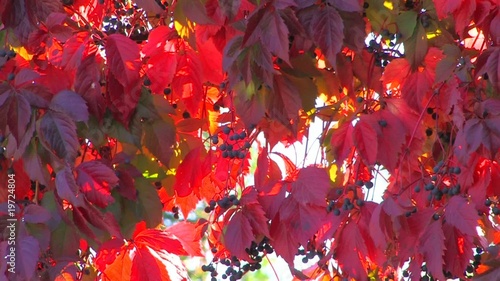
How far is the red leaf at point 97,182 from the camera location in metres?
1.64

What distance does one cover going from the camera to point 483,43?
5.66 ft

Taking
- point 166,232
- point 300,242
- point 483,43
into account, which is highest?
point 483,43

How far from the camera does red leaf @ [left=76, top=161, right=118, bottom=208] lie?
5.40 feet

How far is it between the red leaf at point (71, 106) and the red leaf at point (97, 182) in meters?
0.11

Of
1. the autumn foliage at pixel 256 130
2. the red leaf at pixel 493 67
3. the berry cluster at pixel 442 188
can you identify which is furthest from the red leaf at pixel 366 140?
the red leaf at pixel 493 67

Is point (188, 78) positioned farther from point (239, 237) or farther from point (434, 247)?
point (434, 247)

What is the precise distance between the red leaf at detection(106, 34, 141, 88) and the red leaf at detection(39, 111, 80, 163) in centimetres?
16

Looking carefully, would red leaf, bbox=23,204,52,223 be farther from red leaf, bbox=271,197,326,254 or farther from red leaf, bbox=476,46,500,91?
red leaf, bbox=476,46,500,91

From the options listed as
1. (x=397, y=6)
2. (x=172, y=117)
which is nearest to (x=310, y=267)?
(x=172, y=117)

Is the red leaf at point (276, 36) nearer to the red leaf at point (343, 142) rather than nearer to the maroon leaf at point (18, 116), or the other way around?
the red leaf at point (343, 142)

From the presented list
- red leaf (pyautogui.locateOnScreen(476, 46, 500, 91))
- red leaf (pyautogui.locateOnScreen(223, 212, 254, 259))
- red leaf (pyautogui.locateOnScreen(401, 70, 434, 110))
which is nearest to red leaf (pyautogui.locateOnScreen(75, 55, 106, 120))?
red leaf (pyautogui.locateOnScreen(223, 212, 254, 259))

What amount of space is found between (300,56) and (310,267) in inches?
19.1

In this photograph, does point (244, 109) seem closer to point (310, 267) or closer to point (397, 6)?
point (397, 6)

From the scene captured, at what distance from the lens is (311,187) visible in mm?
1635
